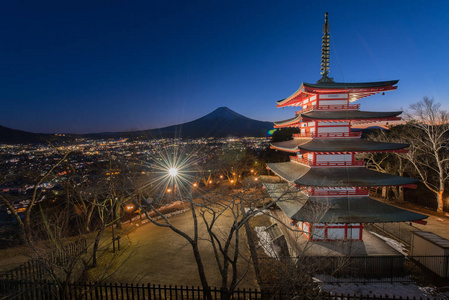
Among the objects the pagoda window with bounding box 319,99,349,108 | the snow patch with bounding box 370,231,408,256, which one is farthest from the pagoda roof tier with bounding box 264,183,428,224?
the pagoda window with bounding box 319,99,349,108

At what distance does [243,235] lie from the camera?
15.1 meters

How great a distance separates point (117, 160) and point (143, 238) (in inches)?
255

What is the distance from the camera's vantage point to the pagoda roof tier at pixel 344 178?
1128 centimetres

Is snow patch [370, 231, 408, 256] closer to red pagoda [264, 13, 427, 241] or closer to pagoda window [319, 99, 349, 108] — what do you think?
red pagoda [264, 13, 427, 241]

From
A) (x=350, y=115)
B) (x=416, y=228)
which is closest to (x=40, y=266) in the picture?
(x=350, y=115)

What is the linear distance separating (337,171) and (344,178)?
76 centimetres

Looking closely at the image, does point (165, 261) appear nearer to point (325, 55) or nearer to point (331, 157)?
point (331, 157)

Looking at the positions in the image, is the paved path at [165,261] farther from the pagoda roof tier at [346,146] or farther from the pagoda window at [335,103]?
the pagoda window at [335,103]

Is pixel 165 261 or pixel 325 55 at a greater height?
pixel 325 55

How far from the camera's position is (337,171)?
41.3 feet

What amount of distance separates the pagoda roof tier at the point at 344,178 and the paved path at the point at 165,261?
547 cm

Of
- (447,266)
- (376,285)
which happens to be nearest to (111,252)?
(376,285)

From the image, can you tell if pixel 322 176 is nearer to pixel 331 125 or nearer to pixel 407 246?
pixel 331 125

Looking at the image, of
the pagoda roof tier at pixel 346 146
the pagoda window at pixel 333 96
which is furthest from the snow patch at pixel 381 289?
the pagoda window at pixel 333 96
